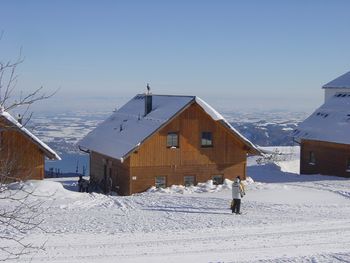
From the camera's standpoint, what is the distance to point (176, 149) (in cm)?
3494

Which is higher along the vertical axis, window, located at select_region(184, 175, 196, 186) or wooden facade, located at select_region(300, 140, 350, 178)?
wooden facade, located at select_region(300, 140, 350, 178)

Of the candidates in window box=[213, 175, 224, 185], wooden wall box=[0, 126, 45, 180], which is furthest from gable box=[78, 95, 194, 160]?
window box=[213, 175, 224, 185]

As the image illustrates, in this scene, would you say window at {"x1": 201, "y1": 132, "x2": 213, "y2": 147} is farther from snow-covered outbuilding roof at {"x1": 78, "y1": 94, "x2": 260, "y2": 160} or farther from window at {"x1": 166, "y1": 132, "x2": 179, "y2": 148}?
window at {"x1": 166, "y1": 132, "x2": 179, "y2": 148}

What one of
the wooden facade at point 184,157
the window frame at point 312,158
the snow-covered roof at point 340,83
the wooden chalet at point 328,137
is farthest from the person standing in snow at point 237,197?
the snow-covered roof at point 340,83

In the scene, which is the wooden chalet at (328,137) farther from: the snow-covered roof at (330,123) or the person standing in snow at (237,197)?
the person standing in snow at (237,197)

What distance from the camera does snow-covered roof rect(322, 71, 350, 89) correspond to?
47.9m

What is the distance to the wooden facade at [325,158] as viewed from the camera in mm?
39506

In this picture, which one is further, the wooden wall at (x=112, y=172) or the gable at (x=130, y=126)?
the wooden wall at (x=112, y=172)

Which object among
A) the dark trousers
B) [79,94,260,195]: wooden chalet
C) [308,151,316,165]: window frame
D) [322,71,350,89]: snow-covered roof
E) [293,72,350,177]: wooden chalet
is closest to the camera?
the dark trousers

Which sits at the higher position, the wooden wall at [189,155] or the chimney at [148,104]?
the chimney at [148,104]

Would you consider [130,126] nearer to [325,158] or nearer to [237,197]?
[325,158]

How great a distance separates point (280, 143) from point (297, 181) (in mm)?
57756

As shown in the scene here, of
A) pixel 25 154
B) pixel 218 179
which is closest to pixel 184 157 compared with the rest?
pixel 218 179

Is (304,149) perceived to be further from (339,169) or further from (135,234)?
(135,234)
